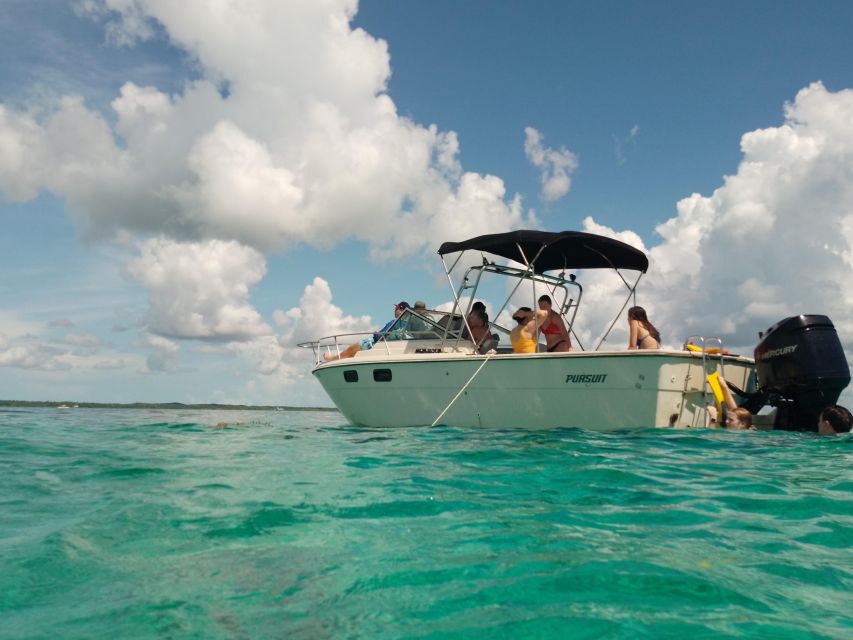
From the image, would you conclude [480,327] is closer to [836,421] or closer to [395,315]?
[395,315]

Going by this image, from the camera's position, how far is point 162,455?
282 inches

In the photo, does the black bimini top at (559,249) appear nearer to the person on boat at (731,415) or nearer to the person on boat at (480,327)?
the person on boat at (480,327)

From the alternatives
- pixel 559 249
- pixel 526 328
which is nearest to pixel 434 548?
pixel 526 328

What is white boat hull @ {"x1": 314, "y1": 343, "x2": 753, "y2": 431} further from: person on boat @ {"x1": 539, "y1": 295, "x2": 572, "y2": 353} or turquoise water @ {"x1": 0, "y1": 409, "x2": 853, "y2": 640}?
turquoise water @ {"x1": 0, "y1": 409, "x2": 853, "y2": 640}

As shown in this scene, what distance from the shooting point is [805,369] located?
8508 millimetres

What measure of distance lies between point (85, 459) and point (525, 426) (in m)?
6.07

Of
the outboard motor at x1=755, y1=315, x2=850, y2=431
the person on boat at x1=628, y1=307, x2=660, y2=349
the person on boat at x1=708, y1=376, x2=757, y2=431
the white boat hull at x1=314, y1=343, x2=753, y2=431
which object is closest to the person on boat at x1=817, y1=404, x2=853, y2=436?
the outboard motor at x1=755, y1=315, x2=850, y2=431

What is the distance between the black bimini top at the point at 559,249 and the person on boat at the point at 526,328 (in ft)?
2.74

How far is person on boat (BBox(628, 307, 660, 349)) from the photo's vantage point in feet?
31.2

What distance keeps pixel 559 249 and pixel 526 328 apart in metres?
2.09

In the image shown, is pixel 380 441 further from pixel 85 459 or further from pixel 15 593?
pixel 15 593

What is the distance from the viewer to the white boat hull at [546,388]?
875 centimetres

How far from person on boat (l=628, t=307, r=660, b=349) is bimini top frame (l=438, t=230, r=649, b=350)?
2.41ft

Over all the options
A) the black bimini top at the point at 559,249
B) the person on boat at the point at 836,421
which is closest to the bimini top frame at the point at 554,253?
the black bimini top at the point at 559,249
